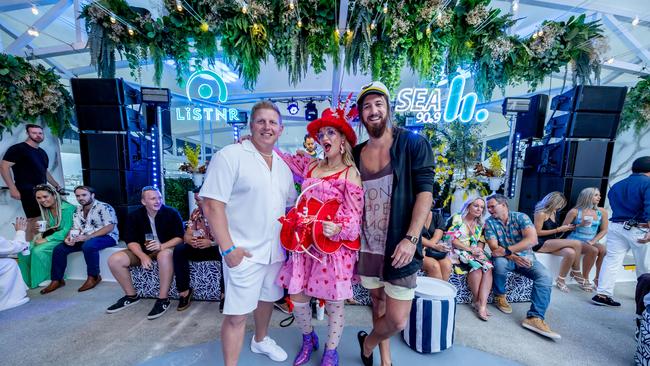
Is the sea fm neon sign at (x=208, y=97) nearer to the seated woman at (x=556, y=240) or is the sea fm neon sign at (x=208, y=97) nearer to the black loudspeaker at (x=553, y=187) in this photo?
the seated woman at (x=556, y=240)

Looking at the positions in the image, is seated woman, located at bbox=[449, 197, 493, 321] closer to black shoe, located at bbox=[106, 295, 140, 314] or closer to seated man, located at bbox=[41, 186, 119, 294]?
black shoe, located at bbox=[106, 295, 140, 314]

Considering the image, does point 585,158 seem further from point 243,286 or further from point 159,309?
point 159,309

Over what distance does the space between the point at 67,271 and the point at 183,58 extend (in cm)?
328

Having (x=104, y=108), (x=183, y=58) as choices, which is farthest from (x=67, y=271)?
(x=183, y=58)

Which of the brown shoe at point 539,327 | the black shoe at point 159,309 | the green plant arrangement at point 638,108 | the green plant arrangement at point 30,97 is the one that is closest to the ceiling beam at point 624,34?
the green plant arrangement at point 638,108

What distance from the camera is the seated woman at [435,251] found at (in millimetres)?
2623

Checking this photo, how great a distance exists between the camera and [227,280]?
1580 mm

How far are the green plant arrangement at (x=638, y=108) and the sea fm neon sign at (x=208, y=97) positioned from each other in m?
9.00

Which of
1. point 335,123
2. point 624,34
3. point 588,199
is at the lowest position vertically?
point 588,199

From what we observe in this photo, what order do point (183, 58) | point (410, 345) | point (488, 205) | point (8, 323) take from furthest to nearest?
point (183, 58), point (488, 205), point (8, 323), point (410, 345)

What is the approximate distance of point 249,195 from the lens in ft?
5.09

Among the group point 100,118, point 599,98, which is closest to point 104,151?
point 100,118

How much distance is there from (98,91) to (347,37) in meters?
3.86

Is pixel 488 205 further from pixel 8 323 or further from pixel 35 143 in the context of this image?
pixel 35 143
